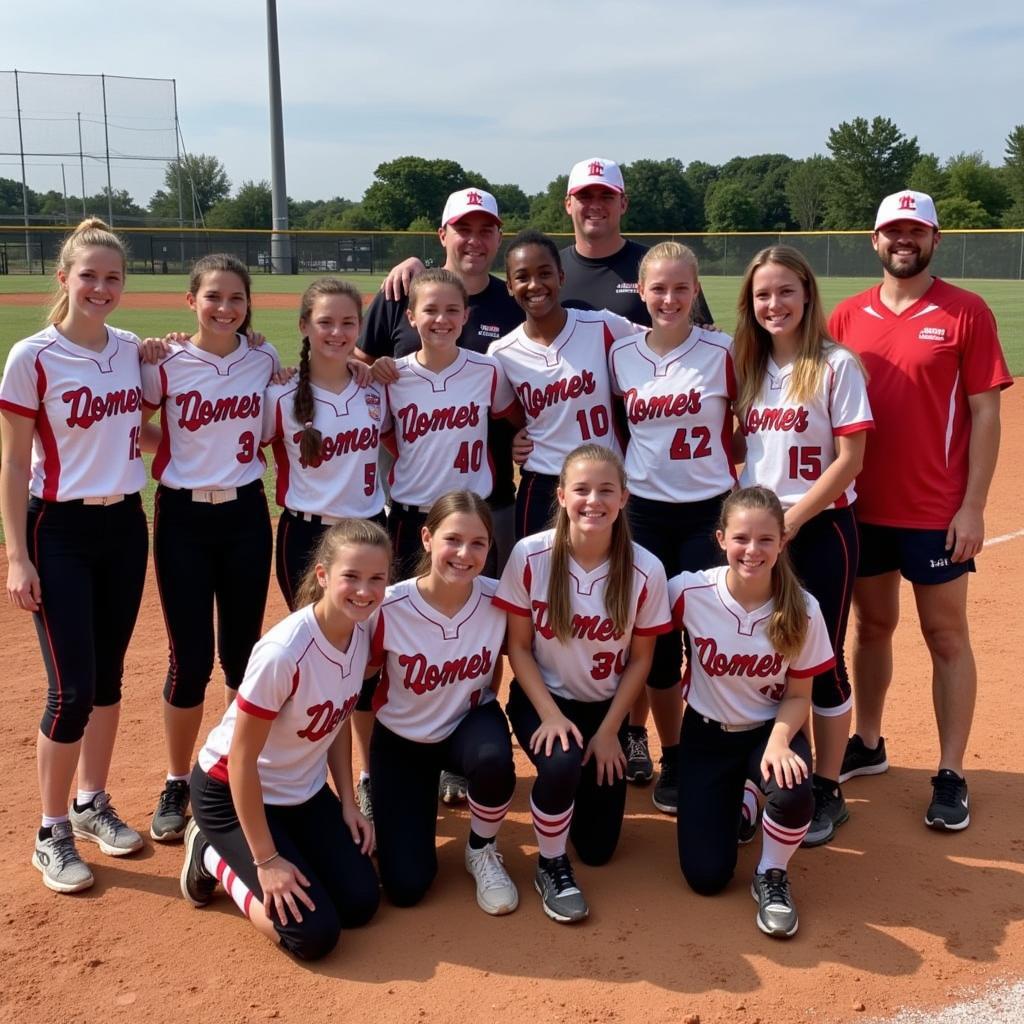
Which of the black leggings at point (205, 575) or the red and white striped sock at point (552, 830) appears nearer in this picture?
the red and white striped sock at point (552, 830)

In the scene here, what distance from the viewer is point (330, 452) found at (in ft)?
11.8

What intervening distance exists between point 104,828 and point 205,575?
0.88 meters

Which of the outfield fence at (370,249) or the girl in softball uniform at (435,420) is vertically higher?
the outfield fence at (370,249)

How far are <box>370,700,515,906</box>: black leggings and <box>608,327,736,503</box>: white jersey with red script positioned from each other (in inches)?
38.3

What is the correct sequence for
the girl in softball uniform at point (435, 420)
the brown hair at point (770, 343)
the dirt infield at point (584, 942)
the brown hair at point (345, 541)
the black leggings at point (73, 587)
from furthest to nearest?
1. the girl in softball uniform at point (435, 420)
2. the brown hair at point (770, 343)
3. the black leggings at point (73, 587)
4. the brown hair at point (345, 541)
5. the dirt infield at point (584, 942)

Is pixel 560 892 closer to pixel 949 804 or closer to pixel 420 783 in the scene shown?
pixel 420 783

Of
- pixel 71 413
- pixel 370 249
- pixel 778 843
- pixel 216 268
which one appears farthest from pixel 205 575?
pixel 370 249

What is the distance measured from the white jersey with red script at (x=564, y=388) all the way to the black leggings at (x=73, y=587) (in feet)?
4.69

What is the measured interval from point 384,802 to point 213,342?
165 cm

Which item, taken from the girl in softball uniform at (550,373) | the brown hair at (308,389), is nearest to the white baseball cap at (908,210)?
the girl in softball uniform at (550,373)

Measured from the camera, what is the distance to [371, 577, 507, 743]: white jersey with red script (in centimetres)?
333

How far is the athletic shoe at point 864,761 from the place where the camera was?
4.08 meters

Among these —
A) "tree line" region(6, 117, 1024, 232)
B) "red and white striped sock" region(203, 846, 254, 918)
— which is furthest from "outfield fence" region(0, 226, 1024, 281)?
"red and white striped sock" region(203, 846, 254, 918)

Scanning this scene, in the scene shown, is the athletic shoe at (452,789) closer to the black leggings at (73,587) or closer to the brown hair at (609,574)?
the brown hair at (609,574)
